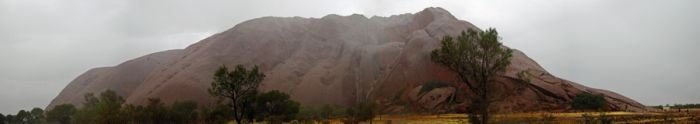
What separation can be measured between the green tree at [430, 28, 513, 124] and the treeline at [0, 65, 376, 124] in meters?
21.5

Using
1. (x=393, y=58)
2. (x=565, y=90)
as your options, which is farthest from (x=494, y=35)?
(x=393, y=58)

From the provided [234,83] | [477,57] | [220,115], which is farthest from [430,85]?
[477,57]

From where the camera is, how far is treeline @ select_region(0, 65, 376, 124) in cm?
5822

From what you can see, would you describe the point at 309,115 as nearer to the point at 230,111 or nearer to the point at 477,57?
the point at 230,111

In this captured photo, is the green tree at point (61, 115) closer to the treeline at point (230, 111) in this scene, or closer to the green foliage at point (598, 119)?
the treeline at point (230, 111)

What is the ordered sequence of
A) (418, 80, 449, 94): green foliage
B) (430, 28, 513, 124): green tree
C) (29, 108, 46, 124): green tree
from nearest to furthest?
(430, 28, 513, 124): green tree
(418, 80, 449, 94): green foliage
(29, 108, 46, 124): green tree

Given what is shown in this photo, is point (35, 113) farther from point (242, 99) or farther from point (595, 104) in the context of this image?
point (595, 104)

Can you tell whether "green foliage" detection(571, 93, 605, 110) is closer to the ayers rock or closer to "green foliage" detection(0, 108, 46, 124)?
the ayers rock

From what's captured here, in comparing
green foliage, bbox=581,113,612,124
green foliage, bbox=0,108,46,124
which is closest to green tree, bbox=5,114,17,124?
green foliage, bbox=0,108,46,124

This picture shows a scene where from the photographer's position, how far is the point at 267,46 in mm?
190875

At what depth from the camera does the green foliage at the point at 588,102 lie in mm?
104375

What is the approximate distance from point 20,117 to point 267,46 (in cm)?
7252

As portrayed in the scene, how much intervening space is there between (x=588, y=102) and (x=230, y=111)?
62680mm

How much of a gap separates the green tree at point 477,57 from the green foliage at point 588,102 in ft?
211
